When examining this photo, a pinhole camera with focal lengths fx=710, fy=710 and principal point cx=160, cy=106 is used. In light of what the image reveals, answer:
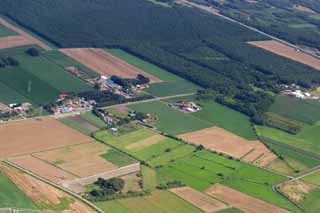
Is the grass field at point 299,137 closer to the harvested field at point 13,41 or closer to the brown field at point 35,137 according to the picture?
the brown field at point 35,137

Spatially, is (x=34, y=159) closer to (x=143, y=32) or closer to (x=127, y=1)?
(x=143, y=32)

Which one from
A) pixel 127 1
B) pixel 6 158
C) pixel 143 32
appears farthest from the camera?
pixel 127 1

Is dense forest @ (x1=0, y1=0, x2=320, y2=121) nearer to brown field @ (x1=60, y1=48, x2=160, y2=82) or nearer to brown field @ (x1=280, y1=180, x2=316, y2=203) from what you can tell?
brown field @ (x1=60, y1=48, x2=160, y2=82)

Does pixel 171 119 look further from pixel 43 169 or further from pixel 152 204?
pixel 152 204

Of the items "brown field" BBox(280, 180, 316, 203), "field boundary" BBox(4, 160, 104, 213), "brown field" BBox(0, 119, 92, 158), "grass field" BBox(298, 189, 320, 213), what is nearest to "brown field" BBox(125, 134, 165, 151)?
"brown field" BBox(0, 119, 92, 158)

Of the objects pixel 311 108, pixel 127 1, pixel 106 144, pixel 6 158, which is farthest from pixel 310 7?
pixel 6 158

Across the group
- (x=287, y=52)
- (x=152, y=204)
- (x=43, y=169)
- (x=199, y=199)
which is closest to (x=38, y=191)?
(x=43, y=169)
